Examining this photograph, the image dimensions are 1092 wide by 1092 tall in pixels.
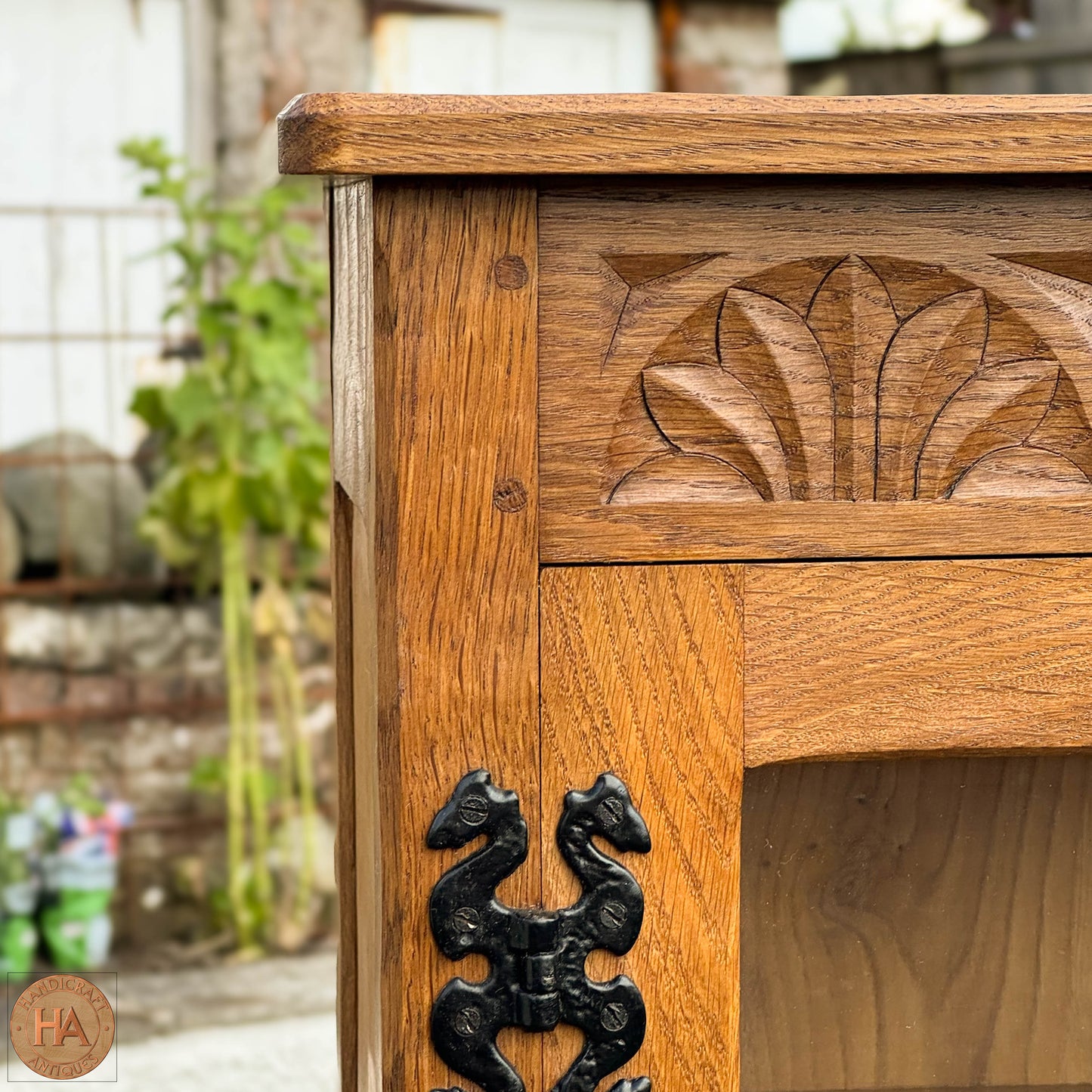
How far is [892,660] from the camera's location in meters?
0.72

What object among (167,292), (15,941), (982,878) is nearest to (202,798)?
(15,941)

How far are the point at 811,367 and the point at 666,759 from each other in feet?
0.68

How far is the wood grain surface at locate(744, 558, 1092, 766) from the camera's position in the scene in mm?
715

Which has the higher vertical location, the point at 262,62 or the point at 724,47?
the point at 724,47

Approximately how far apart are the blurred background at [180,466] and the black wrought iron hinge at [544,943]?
2466mm

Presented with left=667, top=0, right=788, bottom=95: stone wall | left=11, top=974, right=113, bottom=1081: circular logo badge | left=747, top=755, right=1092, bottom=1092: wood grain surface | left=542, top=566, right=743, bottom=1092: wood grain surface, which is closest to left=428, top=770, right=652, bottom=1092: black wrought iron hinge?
left=542, top=566, right=743, bottom=1092: wood grain surface

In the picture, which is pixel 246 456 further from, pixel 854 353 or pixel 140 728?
pixel 854 353

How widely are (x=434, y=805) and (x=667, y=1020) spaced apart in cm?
16

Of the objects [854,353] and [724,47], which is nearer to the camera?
[854,353]

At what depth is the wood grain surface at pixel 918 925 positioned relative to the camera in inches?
39.3

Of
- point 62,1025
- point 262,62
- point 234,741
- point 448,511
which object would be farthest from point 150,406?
point 448,511

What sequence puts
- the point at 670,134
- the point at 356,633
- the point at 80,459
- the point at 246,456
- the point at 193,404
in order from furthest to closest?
the point at 80,459 < the point at 246,456 < the point at 193,404 < the point at 356,633 < the point at 670,134

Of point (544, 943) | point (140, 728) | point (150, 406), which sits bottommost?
point (140, 728)

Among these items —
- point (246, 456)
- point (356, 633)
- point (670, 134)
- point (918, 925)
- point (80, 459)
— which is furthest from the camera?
point (80, 459)
